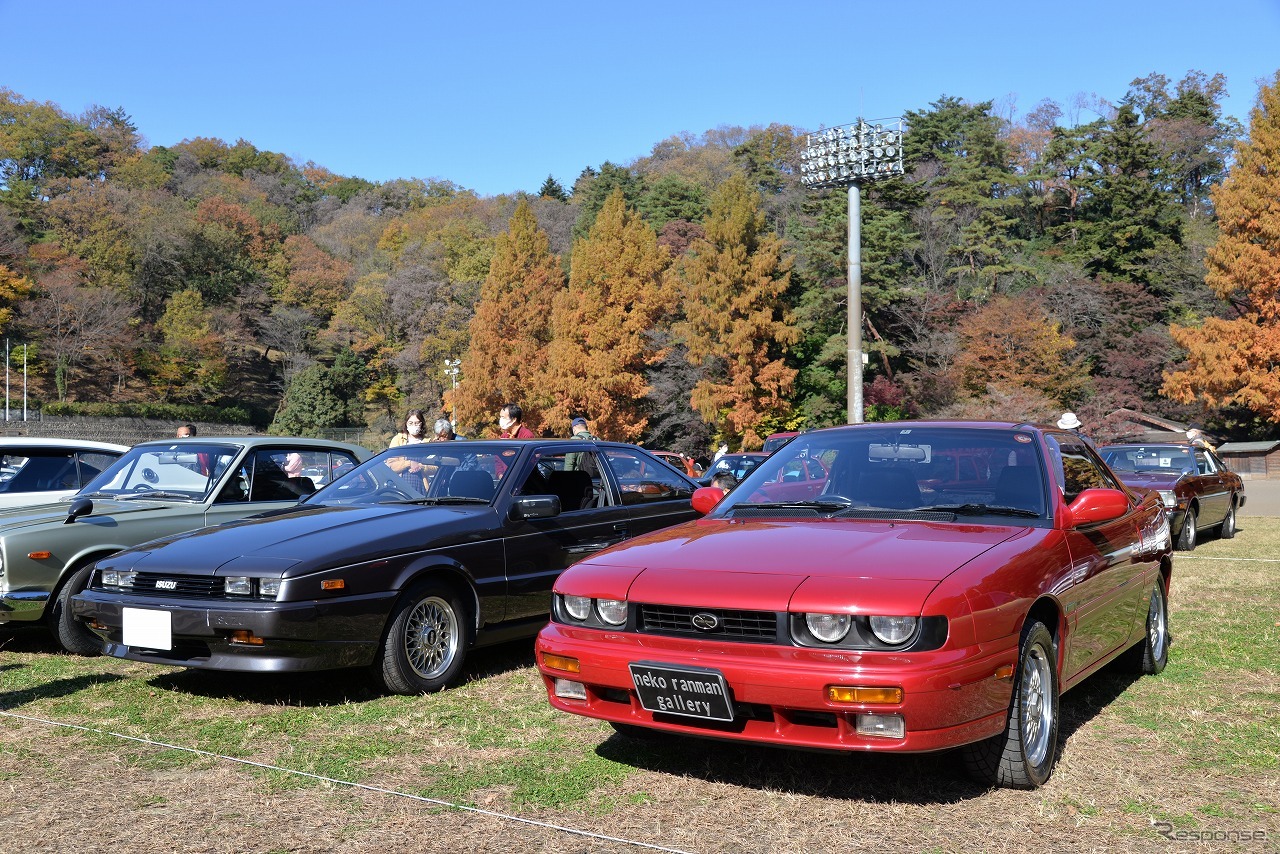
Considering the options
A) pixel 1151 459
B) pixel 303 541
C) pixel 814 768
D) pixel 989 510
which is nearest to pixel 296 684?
pixel 303 541

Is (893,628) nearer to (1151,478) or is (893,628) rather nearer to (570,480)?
(570,480)

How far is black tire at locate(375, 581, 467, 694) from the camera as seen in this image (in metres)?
5.84

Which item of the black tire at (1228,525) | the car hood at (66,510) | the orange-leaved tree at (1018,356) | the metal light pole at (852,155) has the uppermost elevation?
the metal light pole at (852,155)

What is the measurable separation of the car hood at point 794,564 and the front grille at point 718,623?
0.05m

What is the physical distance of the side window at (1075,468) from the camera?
16.8ft

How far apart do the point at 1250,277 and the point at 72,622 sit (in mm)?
41732

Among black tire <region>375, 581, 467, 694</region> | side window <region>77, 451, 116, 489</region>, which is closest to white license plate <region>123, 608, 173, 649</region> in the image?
black tire <region>375, 581, 467, 694</region>

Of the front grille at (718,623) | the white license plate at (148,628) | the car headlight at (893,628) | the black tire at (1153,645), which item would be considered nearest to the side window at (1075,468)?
the black tire at (1153,645)

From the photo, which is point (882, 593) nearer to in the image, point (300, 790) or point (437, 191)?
point (300, 790)

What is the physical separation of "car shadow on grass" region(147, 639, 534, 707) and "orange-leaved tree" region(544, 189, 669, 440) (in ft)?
137

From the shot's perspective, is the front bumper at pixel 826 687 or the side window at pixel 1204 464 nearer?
the front bumper at pixel 826 687

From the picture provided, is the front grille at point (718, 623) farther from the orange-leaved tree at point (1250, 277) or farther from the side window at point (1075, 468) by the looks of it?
the orange-leaved tree at point (1250, 277)

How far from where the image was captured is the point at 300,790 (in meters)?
4.31

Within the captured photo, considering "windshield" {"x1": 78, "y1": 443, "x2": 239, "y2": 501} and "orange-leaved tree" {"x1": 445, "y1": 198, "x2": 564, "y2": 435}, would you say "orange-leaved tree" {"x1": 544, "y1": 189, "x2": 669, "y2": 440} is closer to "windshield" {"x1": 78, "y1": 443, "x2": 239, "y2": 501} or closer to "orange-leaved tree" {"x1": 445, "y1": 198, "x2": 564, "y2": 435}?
"orange-leaved tree" {"x1": 445, "y1": 198, "x2": 564, "y2": 435}
